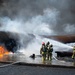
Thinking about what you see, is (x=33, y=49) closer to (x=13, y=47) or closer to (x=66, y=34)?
(x=13, y=47)

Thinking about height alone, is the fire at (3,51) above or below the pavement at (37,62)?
above

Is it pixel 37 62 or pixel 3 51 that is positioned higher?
pixel 3 51

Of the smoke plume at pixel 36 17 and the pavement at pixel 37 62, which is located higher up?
the smoke plume at pixel 36 17

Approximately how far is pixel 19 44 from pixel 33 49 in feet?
7.80

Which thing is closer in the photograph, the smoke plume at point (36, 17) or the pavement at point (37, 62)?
the pavement at point (37, 62)

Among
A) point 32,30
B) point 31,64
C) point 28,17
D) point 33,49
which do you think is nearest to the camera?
point 31,64

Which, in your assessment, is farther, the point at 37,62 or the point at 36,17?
the point at 36,17

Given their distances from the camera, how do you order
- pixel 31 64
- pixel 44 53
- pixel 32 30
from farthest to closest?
pixel 32 30, pixel 44 53, pixel 31 64

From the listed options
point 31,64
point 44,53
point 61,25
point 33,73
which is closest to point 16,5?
point 61,25

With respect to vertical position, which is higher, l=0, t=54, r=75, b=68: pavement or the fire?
the fire

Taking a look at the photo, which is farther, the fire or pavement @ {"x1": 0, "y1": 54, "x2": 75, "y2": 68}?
the fire

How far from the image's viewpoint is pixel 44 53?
20.4 metres

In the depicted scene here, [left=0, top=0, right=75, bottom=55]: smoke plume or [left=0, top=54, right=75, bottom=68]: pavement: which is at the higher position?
[left=0, top=0, right=75, bottom=55]: smoke plume

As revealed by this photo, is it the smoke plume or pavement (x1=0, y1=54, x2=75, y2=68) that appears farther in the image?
the smoke plume
